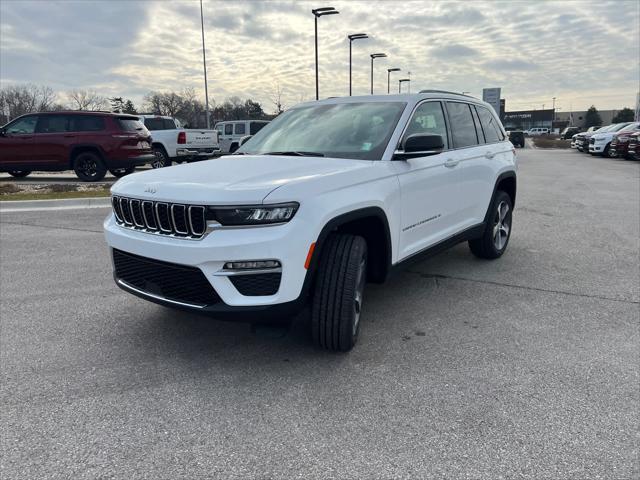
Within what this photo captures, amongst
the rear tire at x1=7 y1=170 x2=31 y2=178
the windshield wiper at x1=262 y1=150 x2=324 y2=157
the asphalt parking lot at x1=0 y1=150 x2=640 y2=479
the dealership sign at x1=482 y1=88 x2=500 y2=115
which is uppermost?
the dealership sign at x1=482 y1=88 x2=500 y2=115

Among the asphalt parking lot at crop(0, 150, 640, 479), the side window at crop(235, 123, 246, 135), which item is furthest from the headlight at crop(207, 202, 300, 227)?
the side window at crop(235, 123, 246, 135)

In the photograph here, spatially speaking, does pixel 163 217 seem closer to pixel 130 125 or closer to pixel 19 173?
pixel 130 125

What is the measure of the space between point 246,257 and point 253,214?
242 millimetres

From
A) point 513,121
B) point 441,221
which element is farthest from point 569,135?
point 513,121

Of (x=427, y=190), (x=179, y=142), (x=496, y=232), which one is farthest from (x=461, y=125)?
(x=179, y=142)

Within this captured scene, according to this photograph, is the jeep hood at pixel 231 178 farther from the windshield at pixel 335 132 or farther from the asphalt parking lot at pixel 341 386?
the asphalt parking lot at pixel 341 386

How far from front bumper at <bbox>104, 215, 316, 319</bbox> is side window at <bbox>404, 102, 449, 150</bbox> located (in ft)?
5.29

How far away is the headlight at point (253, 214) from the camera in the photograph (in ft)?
9.27

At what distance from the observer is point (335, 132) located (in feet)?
13.5

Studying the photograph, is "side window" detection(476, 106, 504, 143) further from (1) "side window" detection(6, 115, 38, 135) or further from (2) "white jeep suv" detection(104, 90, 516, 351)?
(1) "side window" detection(6, 115, 38, 135)

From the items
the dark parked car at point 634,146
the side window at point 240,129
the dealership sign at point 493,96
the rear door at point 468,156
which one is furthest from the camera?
the dealership sign at point 493,96

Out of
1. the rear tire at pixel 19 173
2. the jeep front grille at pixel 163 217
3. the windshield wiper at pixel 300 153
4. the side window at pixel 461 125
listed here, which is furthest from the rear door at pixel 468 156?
the rear tire at pixel 19 173

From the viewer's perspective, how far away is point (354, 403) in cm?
285

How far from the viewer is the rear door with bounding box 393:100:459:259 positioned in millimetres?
3887
